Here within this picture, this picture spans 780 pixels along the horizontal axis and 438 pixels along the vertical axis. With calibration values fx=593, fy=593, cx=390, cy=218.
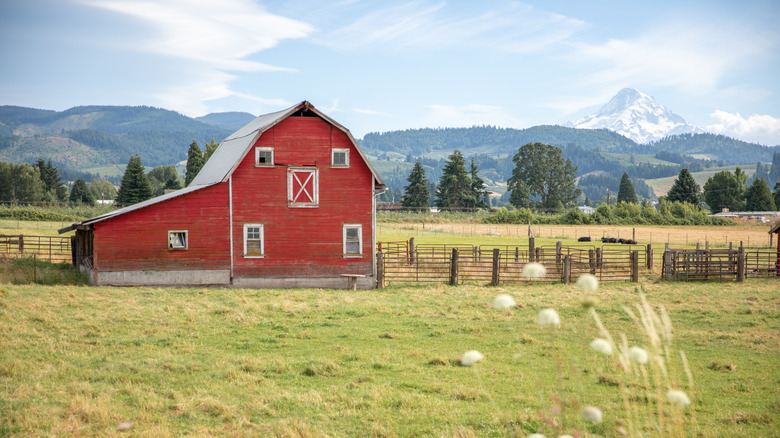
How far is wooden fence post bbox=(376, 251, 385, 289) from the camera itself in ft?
90.7

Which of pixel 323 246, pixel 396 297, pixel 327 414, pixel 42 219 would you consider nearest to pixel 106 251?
pixel 323 246

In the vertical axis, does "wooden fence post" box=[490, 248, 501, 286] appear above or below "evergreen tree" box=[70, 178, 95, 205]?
below

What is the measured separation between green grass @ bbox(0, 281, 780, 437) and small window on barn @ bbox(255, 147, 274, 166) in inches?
324

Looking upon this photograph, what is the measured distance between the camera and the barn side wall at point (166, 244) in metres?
25.7

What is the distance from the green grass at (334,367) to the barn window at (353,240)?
22.3 feet

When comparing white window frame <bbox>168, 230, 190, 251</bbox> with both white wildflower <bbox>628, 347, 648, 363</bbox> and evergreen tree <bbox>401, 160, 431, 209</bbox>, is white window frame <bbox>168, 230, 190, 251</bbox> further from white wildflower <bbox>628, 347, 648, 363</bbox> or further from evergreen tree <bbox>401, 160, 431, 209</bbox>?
evergreen tree <bbox>401, 160, 431, 209</bbox>

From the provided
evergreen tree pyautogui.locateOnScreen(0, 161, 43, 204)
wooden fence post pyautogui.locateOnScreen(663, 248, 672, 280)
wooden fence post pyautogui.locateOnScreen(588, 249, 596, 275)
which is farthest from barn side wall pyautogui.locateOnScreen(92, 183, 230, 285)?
evergreen tree pyautogui.locateOnScreen(0, 161, 43, 204)

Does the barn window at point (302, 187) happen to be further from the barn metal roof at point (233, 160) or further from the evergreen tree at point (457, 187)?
the evergreen tree at point (457, 187)

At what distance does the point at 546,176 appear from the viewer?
12912 cm

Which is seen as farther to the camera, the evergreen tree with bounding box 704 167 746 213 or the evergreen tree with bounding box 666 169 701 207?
the evergreen tree with bounding box 704 167 746 213

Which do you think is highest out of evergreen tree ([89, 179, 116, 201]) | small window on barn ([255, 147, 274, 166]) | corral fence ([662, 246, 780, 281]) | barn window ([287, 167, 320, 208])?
evergreen tree ([89, 179, 116, 201])

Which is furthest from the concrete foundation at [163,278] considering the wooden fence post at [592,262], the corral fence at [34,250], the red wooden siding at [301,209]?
the wooden fence post at [592,262]

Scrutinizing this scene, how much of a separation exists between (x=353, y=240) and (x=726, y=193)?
424 feet

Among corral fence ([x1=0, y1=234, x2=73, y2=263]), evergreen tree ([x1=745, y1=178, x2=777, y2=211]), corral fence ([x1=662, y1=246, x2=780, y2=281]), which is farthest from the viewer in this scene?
evergreen tree ([x1=745, y1=178, x2=777, y2=211])
